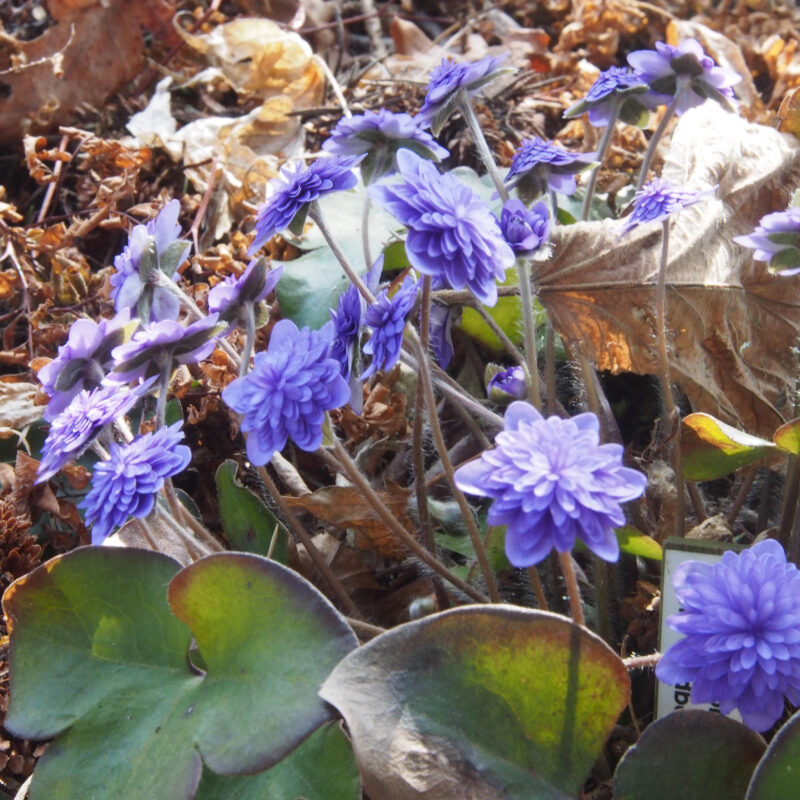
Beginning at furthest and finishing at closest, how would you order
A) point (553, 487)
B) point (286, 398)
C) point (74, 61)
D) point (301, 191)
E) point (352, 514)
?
point (74, 61) → point (352, 514) → point (301, 191) → point (286, 398) → point (553, 487)

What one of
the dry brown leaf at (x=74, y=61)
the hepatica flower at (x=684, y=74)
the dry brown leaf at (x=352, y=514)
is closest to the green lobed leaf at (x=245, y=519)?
the dry brown leaf at (x=352, y=514)

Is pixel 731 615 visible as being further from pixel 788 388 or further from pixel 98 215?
pixel 98 215

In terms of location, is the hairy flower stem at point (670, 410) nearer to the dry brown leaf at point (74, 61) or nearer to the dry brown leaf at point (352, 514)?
the dry brown leaf at point (352, 514)

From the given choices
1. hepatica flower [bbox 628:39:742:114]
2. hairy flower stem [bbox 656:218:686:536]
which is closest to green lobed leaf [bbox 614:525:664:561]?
hairy flower stem [bbox 656:218:686:536]

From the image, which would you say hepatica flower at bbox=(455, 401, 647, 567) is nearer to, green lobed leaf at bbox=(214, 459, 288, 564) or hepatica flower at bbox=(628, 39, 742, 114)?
green lobed leaf at bbox=(214, 459, 288, 564)

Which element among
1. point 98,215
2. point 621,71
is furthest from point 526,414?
point 98,215

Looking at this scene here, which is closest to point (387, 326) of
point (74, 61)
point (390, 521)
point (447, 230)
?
point (447, 230)

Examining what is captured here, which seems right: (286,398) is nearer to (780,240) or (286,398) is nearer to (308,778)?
(308,778)
